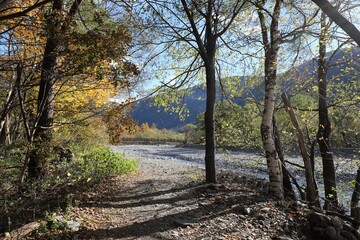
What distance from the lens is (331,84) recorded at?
25.9ft

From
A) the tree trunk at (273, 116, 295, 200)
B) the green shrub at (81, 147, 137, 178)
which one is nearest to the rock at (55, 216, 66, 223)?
the green shrub at (81, 147, 137, 178)

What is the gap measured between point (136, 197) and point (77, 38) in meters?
4.35

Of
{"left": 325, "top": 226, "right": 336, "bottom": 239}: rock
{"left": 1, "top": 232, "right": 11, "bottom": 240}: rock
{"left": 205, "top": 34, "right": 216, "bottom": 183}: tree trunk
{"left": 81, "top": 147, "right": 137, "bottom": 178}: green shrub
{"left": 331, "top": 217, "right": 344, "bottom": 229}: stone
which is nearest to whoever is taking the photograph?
{"left": 1, "top": 232, "right": 11, "bottom": 240}: rock

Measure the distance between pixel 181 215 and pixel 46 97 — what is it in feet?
13.2

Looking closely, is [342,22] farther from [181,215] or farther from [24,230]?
[24,230]

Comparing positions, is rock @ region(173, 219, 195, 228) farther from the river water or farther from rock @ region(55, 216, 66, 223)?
the river water

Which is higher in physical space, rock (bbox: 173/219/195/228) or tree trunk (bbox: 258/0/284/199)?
tree trunk (bbox: 258/0/284/199)

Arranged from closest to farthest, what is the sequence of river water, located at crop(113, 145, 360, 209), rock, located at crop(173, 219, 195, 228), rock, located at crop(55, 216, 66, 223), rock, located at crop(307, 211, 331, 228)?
1. rock, located at crop(55, 216, 66, 223)
2. rock, located at crop(173, 219, 195, 228)
3. rock, located at crop(307, 211, 331, 228)
4. river water, located at crop(113, 145, 360, 209)

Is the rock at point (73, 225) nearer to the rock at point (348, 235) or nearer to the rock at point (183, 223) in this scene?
the rock at point (183, 223)

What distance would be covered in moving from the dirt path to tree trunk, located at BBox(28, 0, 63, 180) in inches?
54.0

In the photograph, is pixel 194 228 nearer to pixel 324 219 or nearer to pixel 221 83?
pixel 324 219

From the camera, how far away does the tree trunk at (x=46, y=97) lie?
15.6ft

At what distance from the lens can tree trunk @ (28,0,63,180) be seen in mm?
4770

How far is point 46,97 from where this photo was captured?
18.8 feet
